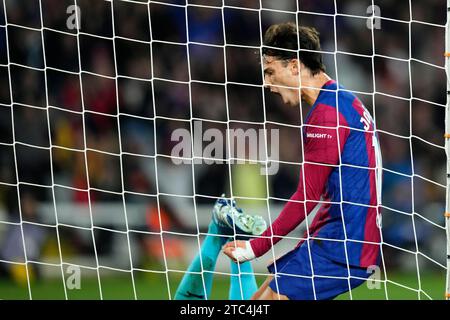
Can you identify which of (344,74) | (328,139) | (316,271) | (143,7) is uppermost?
(143,7)

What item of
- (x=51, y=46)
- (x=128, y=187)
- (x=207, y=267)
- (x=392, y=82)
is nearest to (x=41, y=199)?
(x=128, y=187)

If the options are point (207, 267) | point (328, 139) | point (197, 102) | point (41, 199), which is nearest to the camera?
point (328, 139)

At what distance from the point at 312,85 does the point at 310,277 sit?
0.92 m

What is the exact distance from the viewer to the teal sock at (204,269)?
5.25 metres

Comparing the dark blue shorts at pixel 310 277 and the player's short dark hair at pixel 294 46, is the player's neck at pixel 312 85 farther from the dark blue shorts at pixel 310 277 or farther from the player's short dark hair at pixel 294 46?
the dark blue shorts at pixel 310 277

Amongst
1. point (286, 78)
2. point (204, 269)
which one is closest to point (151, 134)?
point (204, 269)

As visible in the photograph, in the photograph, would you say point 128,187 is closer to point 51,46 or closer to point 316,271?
point 51,46

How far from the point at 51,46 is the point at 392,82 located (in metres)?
2.47

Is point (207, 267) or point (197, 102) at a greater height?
point (197, 102)

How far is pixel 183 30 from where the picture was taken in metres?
7.66

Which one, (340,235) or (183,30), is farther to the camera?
(183,30)

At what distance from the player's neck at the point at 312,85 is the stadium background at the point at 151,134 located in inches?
73.7

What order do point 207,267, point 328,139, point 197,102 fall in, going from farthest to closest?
1. point 197,102
2. point 207,267
3. point 328,139

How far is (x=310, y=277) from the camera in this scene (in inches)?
195
